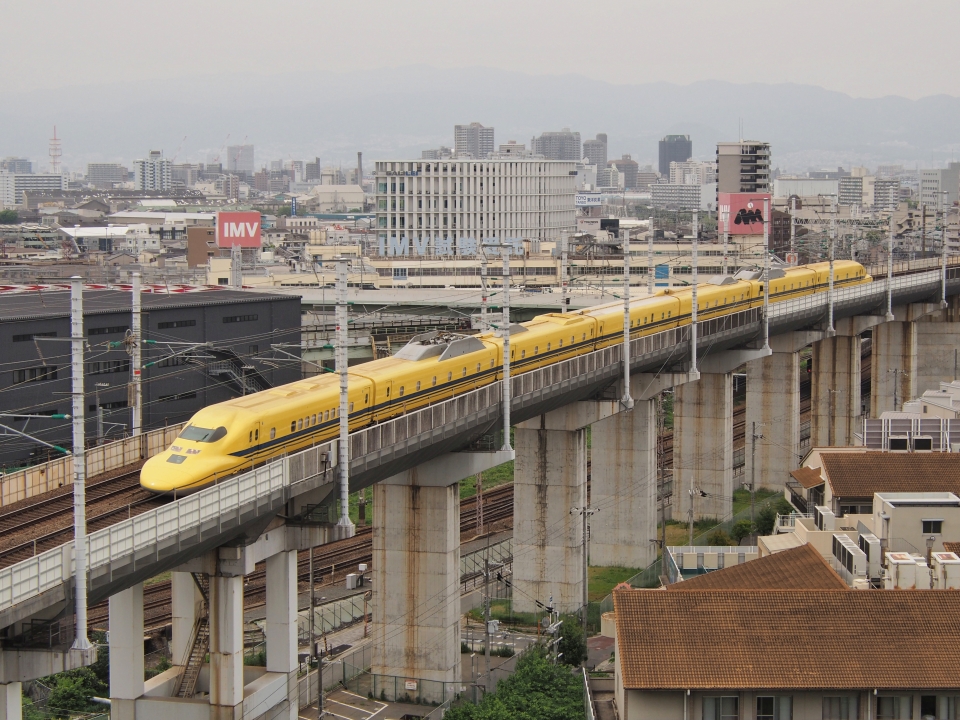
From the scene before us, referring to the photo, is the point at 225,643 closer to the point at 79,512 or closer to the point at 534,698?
the point at 79,512

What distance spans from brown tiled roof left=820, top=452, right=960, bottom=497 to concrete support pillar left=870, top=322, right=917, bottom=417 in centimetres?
4876

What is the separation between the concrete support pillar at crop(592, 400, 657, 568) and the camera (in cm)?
6431

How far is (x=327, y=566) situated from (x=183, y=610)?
89.8 ft

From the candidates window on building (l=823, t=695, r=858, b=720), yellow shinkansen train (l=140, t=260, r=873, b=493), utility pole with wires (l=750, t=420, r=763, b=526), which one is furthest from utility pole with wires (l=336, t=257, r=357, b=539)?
utility pole with wires (l=750, t=420, r=763, b=526)

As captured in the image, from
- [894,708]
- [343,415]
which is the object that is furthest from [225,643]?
[894,708]

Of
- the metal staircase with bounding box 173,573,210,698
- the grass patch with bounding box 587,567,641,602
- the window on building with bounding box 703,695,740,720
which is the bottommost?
the grass patch with bounding box 587,567,641,602

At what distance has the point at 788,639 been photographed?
121 ft

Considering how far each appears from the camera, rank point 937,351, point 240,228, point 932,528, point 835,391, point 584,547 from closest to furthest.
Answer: point 932,528 < point 584,547 < point 835,391 < point 937,351 < point 240,228

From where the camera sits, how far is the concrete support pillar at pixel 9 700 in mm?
28922

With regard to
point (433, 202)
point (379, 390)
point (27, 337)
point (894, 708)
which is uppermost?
point (433, 202)

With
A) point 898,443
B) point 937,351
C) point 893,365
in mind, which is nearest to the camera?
point 898,443

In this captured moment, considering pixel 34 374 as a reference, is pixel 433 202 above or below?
above

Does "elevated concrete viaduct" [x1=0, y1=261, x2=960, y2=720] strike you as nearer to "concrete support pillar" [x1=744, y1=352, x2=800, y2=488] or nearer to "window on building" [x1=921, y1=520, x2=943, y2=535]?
"concrete support pillar" [x1=744, y1=352, x2=800, y2=488]

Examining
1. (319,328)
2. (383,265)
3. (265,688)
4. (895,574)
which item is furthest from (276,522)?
(383,265)
